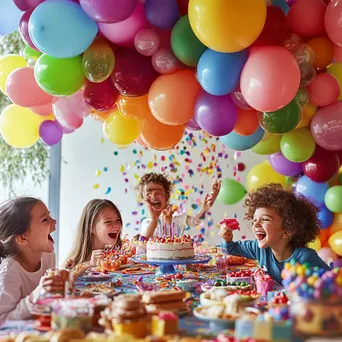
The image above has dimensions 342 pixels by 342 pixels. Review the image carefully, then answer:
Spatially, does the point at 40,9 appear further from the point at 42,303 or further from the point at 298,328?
the point at 298,328

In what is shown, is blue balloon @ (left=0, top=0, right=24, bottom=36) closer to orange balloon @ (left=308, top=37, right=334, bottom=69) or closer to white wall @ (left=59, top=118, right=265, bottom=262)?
orange balloon @ (left=308, top=37, right=334, bottom=69)

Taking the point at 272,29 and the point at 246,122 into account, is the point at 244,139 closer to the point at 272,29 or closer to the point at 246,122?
the point at 246,122

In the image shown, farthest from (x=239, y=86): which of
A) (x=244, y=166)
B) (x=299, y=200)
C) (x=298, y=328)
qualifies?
(x=244, y=166)

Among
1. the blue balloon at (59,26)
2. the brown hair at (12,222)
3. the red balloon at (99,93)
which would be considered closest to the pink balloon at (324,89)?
the red balloon at (99,93)

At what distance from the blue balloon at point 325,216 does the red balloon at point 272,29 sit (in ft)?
5.56

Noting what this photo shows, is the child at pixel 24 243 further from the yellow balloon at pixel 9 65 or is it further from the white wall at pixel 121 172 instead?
the white wall at pixel 121 172

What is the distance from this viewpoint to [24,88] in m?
3.71

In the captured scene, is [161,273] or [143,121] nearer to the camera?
[161,273]

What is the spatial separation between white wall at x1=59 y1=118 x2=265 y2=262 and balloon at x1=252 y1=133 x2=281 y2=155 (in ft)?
4.64

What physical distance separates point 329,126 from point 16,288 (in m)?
2.34

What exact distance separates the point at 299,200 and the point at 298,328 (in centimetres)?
188

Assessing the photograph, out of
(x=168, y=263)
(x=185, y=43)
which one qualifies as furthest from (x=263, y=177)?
(x=168, y=263)

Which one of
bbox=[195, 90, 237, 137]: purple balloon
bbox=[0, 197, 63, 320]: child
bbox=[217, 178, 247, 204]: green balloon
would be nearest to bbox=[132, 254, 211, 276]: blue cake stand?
bbox=[0, 197, 63, 320]: child

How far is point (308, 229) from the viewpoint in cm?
317
